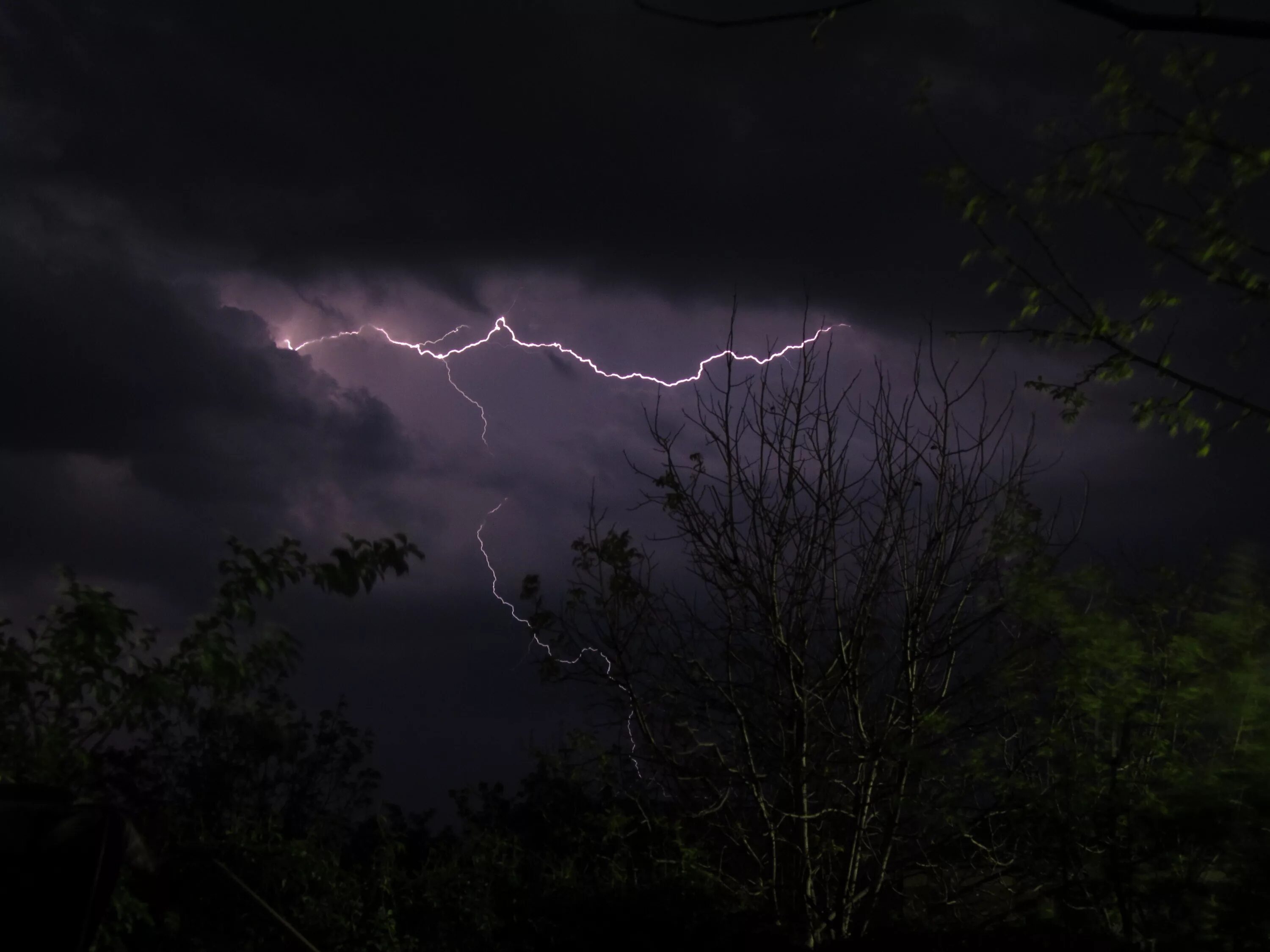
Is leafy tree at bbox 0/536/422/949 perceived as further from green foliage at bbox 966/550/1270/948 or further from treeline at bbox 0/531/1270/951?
green foliage at bbox 966/550/1270/948

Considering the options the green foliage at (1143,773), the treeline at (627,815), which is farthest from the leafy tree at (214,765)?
the green foliage at (1143,773)

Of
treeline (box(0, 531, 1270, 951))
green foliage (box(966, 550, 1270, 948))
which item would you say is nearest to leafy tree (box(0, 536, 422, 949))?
treeline (box(0, 531, 1270, 951))

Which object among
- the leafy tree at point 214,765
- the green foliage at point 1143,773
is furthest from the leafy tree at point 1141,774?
the leafy tree at point 214,765

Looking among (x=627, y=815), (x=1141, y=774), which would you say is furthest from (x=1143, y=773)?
(x=627, y=815)

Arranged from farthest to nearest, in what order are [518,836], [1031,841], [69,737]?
[518,836]
[1031,841]
[69,737]

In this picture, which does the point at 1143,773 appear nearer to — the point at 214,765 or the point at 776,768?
the point at 776,768

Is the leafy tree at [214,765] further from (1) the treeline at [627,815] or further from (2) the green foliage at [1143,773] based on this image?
(2) the green foliage at [1143,773]

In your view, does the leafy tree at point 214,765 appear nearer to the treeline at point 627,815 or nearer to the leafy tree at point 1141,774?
the treeline at point 627,815

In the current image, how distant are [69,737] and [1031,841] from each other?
15.9 feet

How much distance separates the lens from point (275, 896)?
263 inches

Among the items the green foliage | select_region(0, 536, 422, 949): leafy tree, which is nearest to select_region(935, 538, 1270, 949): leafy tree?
the green foliage

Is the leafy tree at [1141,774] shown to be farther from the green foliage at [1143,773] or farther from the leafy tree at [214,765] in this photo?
the leafy tree at [214,765]

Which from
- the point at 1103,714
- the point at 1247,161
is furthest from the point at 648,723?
the point at 1247,161

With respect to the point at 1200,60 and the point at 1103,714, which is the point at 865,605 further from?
the point at 1200,60
